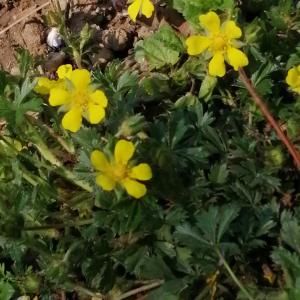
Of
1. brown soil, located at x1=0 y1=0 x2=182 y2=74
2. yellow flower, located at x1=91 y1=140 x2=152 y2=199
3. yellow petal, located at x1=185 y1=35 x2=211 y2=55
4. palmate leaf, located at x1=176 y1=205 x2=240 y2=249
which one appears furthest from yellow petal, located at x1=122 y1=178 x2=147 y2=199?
brown soil, located at x1=0 y1=0 x2=182 y2=74

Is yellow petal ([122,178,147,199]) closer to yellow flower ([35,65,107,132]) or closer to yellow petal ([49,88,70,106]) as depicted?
yellow flower ([35,65,107,132])

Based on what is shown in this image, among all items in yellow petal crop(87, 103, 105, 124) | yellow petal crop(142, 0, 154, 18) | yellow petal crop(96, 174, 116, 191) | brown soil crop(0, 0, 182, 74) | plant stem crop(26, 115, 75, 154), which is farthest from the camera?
brown soil crop(0, 0, 182, 74)

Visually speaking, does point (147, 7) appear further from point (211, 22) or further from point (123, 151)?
point (123, 151)

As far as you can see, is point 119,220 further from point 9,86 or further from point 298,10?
point 298,10

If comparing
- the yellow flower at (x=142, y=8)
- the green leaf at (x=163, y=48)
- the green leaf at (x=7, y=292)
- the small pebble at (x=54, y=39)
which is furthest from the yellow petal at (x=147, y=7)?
the green leaf at (x=7, y=292)

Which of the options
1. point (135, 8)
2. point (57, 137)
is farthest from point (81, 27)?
point (57, 137)

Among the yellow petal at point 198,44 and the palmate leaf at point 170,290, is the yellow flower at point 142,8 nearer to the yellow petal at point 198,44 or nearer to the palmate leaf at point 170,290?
the yellow petal at point 198,44

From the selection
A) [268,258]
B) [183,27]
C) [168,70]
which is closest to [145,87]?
[168,70]

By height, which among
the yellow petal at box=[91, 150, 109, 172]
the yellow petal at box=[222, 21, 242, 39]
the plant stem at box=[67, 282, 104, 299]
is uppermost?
the yellow petal at box=[222, 21, 242, 39]
